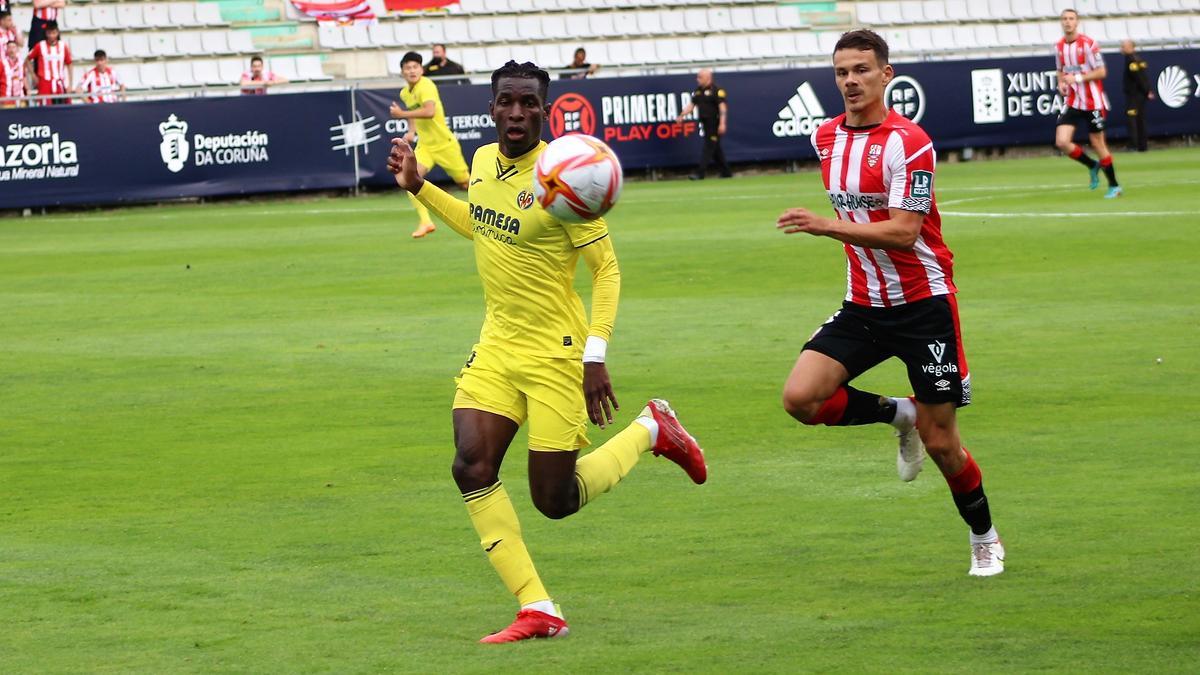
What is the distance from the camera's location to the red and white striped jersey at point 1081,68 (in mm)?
25688

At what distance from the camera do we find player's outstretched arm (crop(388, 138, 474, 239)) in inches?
278

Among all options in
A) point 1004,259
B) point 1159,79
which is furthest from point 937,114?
point 1004,259

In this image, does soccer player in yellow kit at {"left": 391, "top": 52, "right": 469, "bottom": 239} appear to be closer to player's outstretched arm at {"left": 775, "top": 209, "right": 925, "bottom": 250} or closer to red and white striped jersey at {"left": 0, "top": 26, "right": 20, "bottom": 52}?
red and white striped jersey at {"left": 0, "top": 26, "right": 20, "bottom": 52}

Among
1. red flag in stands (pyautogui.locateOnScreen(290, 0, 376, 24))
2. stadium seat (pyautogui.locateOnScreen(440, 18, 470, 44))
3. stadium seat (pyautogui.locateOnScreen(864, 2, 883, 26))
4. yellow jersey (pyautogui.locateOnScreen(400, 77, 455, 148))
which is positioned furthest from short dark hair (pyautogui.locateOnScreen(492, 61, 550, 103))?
stadium seat (pyautogui.locateOnScreen(864, 2, 883, 26))

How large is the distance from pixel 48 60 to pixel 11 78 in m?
0.74

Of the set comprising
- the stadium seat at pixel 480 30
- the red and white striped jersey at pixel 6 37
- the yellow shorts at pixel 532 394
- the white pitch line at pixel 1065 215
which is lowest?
the white pitch line at pixel 1065 215

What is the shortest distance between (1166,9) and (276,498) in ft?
140

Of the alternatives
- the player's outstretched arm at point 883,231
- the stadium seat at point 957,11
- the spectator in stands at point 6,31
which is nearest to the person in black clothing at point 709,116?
the spectator in stands at point 6,31

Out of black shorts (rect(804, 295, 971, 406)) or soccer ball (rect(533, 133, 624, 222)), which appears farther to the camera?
black shorts (rect(804, 295, 971, 406))

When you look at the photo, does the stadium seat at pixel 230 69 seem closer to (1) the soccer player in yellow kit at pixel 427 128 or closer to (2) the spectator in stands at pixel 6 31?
(2) the spectator in stands at pixel 6 31

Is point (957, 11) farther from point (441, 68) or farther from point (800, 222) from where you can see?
point (800, 222)

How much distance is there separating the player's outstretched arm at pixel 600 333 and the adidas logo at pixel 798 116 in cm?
2845

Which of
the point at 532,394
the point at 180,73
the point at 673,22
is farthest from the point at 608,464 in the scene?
the point at 673,22

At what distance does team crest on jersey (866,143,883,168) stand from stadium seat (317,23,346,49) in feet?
104
